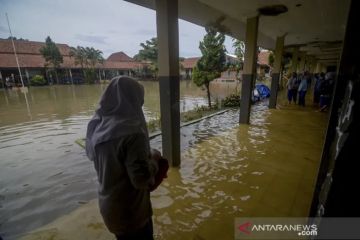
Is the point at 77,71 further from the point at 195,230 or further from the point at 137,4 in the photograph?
the point at 195,230

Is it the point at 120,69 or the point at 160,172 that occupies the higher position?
the point at 120,69

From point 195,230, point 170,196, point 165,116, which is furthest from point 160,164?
point 165,116

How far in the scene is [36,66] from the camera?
2334 centimetres

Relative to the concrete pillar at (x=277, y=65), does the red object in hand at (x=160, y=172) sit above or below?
below

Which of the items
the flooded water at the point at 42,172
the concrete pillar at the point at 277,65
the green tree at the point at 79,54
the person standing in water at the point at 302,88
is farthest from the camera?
the green tree at the point at 79,54

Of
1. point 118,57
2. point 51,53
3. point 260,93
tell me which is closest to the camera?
point 260,93

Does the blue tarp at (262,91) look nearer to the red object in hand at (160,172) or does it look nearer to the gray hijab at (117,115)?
the red object in hand at (160,172)

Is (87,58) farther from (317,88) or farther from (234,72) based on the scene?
(317,88)

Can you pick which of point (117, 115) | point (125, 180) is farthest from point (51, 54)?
point (125, 180)

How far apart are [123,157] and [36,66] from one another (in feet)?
92.2

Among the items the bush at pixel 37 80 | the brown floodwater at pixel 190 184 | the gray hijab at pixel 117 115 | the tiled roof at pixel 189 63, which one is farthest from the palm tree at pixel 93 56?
the gray hijab at pixel 117 115

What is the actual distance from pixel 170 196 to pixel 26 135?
559cm

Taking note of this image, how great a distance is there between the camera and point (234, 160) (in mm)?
3934

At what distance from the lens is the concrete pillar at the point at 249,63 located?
20.0 ft
